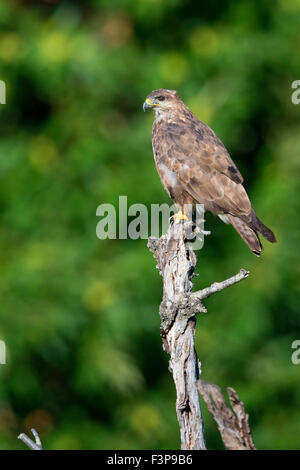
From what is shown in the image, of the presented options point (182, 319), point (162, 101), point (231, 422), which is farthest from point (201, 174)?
point (231, 422)

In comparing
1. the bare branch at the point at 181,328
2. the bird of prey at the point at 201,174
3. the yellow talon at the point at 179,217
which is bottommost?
the bare branch at the point at 181,328

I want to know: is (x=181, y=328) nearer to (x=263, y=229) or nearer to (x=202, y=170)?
(x=263, y=229)

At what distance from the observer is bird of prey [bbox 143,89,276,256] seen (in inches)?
218

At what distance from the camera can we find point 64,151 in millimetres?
9523

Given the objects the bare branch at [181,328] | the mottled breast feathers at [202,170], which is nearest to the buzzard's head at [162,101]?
the mottled breast feathers at [202,170]

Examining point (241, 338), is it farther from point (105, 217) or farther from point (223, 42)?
point (223, 42)

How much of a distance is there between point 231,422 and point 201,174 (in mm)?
2591

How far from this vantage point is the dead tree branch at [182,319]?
3.88 m

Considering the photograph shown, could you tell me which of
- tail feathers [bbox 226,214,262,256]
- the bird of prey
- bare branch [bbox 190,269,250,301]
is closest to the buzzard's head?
the bird of prey

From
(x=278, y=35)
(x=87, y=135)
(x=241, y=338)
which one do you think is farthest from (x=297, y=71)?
(x=241, y=338)

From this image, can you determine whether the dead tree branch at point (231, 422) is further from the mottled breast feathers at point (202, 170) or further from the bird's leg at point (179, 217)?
the mottled breast feathers at point (202, 170)

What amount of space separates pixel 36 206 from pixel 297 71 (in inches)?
147

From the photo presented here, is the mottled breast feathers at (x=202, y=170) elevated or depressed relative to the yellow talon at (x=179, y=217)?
elevated

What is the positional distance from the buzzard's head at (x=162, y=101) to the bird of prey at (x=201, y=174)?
0.37 meters
